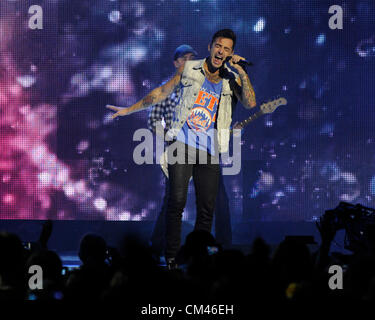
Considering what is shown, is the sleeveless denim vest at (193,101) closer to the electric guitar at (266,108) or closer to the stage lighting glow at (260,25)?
the electric guitar at (266,108)

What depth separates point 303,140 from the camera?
5.72 metres

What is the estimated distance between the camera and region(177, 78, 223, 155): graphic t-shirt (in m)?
3.70

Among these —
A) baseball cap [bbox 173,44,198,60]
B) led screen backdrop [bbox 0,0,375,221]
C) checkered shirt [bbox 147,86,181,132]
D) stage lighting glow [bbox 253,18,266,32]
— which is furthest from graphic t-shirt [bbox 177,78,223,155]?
stage lighting glow [bbox 253,18,266,32]

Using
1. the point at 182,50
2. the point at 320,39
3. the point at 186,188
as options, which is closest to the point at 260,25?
the point at 320,39

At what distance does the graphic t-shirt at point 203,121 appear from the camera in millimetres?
3703

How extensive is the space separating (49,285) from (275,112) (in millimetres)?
4067

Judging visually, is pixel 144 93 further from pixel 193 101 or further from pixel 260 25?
pixel 193 101

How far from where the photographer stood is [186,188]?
3.67m

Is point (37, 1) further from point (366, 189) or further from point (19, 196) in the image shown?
point (366, 189)

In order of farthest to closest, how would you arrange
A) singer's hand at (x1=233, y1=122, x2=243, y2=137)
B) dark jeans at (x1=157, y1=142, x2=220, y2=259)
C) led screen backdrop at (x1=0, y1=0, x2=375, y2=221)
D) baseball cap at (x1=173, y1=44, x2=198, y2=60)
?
1. led screen backdrop at (x1=0, y1=0, x2=375, y2=221)
2. singer's hand at (x1=233, y1=122, x2=243, y2=137)
3. baseball cap at (x1=173, y1=44, x2=198, y2=60)
4. dark jeans at (x1=157, y1=142, x2=220, y2=259)

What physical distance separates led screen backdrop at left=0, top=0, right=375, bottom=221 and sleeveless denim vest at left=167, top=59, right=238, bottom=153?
5.70 ft

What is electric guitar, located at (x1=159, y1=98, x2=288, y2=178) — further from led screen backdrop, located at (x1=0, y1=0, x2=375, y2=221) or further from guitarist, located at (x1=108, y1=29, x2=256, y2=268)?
guitarist, located at (x1=108, y1=29, x2=256, y2=268)

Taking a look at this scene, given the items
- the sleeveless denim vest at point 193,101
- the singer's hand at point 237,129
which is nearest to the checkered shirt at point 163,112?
the singer's hand at point 237,129

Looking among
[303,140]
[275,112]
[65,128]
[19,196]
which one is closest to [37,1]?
[65,128]
